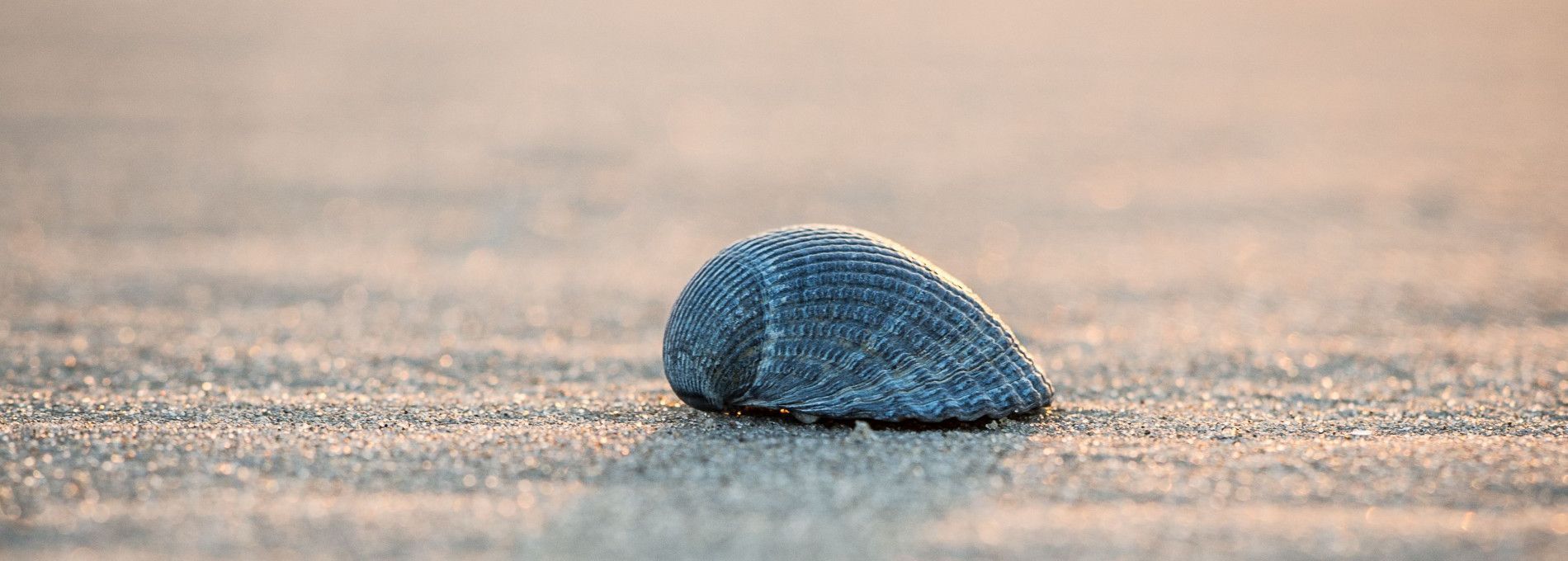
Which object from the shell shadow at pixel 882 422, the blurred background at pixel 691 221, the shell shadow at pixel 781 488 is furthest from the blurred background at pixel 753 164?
the shell shadow at pixel 781 488

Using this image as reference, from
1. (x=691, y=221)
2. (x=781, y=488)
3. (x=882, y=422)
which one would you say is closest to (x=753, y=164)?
(x=691, y=221)

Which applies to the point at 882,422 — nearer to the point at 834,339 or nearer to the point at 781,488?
the point at 834,339

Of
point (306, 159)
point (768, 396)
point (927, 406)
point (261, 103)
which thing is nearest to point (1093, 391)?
point (927, 406)

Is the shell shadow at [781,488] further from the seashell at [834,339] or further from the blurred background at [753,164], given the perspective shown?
the blurred background at [753,164]

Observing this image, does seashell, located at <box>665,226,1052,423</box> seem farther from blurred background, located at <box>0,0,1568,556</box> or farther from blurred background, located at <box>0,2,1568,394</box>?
blurred background, located at <box>0,2,1568,394</box>

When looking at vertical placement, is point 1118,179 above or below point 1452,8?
below

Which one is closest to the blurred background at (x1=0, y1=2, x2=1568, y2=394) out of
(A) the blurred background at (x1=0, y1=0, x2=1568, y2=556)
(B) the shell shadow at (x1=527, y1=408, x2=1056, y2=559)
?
(A) the blurred background at (x1=0, y1=0, x2=1568, y2=556)

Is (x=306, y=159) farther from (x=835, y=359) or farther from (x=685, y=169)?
(x=835, y=359)
